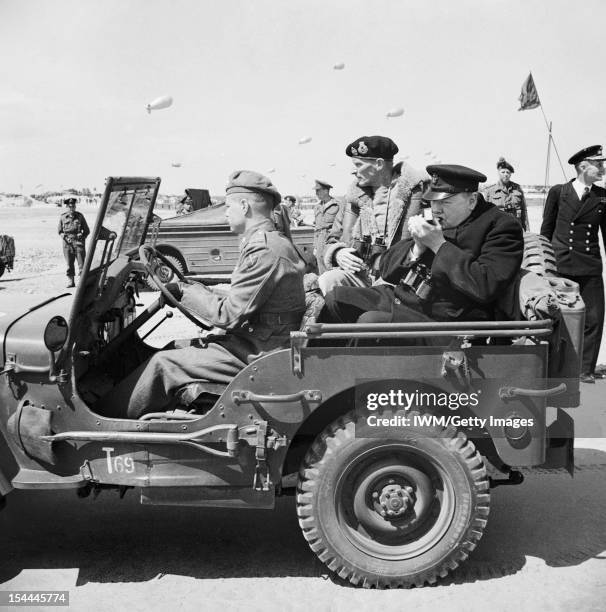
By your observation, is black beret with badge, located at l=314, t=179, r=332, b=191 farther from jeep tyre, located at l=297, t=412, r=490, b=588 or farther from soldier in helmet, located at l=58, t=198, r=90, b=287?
jeep tyre, located at l=297, t=412, r=490, b=588

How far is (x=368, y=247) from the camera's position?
189 inches

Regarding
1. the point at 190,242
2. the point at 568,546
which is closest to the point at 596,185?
the point at 568,546

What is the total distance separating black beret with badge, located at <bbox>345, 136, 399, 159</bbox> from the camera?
481 centimetres

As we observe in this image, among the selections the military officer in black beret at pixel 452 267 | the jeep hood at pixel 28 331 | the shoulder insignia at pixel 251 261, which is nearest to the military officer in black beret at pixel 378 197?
the military officer in black beret at pixel 452 267

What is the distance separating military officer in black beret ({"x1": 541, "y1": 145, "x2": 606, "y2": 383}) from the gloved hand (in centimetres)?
423

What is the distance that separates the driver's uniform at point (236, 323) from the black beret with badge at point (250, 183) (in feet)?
0.65

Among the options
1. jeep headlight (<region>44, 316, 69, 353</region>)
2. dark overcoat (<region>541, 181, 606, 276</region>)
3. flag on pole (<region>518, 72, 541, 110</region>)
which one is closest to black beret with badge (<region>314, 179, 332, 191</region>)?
flag on pole (<region>518, 72, 541, 110</region>)

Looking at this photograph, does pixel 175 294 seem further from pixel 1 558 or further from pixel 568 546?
pixel 568 546

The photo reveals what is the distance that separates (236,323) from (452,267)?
98 centimetres

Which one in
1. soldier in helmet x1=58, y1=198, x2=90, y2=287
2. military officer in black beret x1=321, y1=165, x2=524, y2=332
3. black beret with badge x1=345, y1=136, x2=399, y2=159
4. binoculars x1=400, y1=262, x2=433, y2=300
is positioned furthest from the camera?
soldier in helmet x1=58, y1=198, x2=90, y2=287

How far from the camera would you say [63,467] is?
3.31 metres

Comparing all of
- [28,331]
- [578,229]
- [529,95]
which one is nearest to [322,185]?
[529,95]

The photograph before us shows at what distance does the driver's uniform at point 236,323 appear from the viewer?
339 centimetres

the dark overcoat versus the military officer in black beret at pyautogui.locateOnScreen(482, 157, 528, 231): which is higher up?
the military officer in black beret at pyautogui.locateOnScreen(482, 157, 528, 231)
